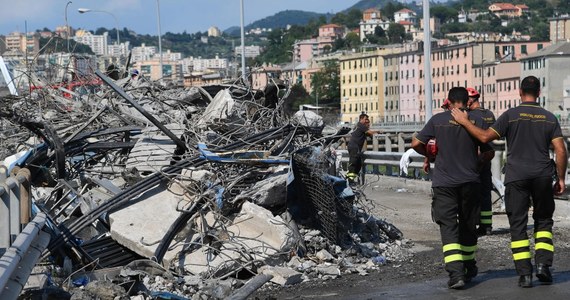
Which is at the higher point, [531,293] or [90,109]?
[90,109]

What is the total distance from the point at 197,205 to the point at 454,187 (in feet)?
10.3

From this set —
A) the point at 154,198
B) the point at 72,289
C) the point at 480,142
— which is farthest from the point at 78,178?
the point at 480,142

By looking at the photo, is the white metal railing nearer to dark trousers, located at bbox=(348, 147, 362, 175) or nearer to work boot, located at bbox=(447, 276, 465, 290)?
work boot, located at bbox=(447, 276, 465, 290)

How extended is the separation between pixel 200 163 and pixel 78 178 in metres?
1.53

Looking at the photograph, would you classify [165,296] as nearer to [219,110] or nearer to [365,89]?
[219,110]

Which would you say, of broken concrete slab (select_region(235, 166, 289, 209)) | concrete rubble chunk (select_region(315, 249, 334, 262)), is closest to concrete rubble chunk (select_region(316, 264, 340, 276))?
concrete rubble chunk (select_region(315, 249, 334, 262))

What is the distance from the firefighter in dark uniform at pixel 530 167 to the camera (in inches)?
397

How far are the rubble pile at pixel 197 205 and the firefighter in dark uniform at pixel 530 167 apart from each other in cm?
217

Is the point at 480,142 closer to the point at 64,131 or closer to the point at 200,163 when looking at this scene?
the point at 200,163

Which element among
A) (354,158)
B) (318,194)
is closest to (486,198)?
(318,194)

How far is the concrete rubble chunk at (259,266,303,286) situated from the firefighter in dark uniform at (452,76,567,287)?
2199 millimetres

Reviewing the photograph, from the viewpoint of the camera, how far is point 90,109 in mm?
16531

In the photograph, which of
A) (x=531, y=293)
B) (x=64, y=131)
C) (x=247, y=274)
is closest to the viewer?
(x=531, y=293)

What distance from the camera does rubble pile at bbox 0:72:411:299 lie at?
1138 cm
